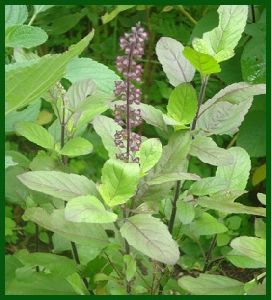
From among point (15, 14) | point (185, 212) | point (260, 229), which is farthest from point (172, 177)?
point (15, 14)

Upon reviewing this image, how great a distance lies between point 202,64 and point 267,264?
312mm

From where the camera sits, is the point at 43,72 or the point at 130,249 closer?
the point at 43,72

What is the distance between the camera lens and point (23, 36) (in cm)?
95

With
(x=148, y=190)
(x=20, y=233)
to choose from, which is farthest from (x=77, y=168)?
(x=148, y=190)

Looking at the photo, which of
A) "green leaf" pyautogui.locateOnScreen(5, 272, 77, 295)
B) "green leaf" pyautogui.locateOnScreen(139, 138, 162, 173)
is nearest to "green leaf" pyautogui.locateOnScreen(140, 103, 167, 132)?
"green leaf" pyautogui.locateOnScreen(139, 138, 162, 173)

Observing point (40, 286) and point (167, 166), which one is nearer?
point (167, 166)

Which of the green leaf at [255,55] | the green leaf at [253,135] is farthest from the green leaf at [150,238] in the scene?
the green leaf at [253,135]

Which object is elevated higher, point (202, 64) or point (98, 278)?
point (202, 64)

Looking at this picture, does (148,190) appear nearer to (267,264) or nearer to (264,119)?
(267,264)

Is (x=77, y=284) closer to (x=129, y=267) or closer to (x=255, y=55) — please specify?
(x=129, y=267)

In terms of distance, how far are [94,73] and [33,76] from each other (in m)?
0.30

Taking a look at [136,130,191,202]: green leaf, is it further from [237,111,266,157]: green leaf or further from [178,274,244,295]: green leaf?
[237,111,266,157]: green leaf

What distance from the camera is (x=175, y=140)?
0.98 meters

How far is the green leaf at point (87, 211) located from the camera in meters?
0.81
